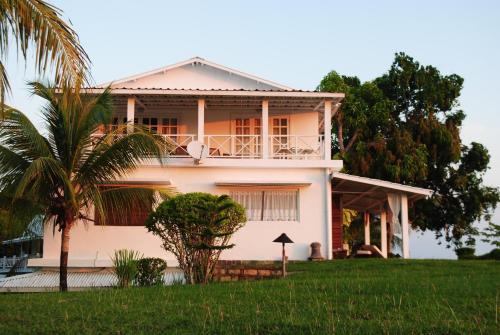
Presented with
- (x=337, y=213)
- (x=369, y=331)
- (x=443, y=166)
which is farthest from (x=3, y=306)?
(x=443, y=166)

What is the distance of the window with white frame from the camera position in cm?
1933

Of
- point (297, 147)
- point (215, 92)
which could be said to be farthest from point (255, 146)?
point (215, 92)

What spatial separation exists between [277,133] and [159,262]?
9241 millimetres

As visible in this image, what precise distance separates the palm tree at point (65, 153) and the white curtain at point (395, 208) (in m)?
8.42

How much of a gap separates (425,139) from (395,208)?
11.9m

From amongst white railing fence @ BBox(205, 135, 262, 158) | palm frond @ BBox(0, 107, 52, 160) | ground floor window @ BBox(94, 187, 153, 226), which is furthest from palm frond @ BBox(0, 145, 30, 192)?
white railing fence @ BBox(205, 135, 262, 158)

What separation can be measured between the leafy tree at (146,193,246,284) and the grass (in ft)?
6.95

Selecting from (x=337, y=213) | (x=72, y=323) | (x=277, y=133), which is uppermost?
(x=277, y=133)

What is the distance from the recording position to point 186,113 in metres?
21.9

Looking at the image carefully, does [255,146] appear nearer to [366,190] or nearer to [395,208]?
[366,190]

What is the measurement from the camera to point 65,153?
1467 cm

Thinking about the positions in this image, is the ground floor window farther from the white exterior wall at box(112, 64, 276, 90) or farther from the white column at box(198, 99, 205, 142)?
the white exterior wall at box(112, 64, 276, 90)

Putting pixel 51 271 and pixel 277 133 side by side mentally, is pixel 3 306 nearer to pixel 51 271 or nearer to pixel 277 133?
pixel 51 271

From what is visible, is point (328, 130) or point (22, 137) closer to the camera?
point (22, 137)
